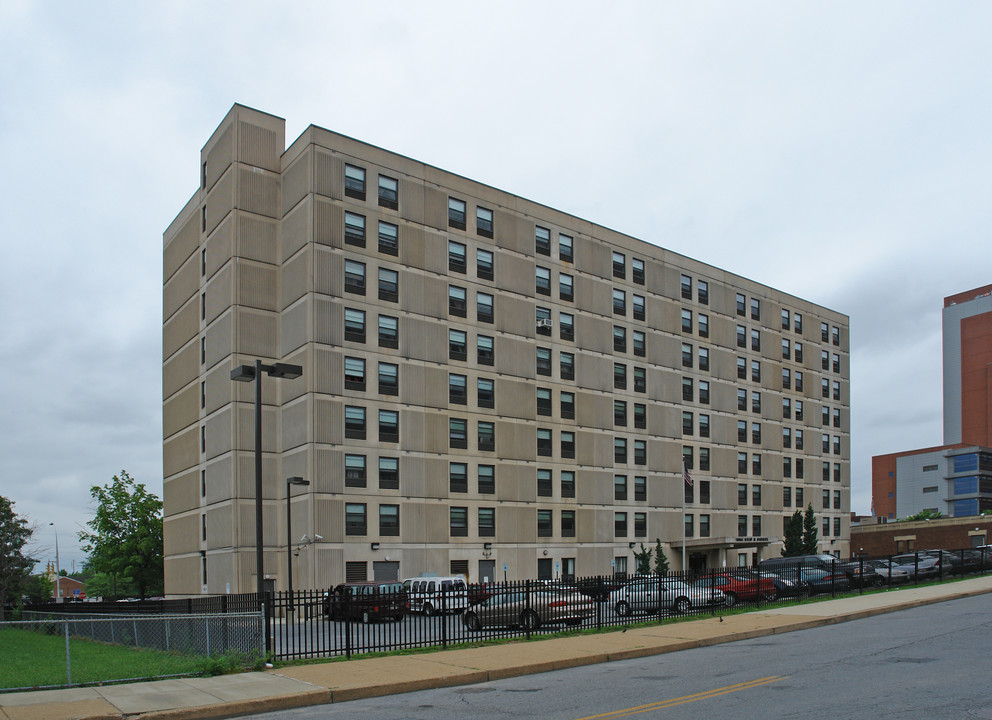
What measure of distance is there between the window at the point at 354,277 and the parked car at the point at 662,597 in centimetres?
3016

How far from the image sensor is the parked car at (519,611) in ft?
76.1

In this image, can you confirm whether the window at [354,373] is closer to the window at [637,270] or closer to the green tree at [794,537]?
the window at [637,270]

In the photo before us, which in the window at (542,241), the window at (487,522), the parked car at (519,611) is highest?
the window at (542,241)

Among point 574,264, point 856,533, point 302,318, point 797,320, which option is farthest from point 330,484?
point 856,533

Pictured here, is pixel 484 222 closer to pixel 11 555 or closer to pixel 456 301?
pixel 456 301

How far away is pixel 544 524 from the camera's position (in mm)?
61500

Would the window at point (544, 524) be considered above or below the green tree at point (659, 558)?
above

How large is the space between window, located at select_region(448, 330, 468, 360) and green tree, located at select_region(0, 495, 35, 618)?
85.0ft

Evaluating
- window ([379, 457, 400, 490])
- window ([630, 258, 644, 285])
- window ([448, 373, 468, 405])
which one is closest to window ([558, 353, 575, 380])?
window ([448, 373, 468, 405])

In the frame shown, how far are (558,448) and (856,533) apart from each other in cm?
5830

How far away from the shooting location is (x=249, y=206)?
183 feet

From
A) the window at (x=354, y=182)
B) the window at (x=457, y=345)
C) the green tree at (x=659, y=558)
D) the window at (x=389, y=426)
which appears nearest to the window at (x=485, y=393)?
the window at (x=457, y=345)

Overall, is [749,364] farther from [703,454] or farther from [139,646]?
[139,646]

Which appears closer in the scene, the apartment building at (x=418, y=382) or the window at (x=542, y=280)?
the apartment building at (x=418, y=382)
